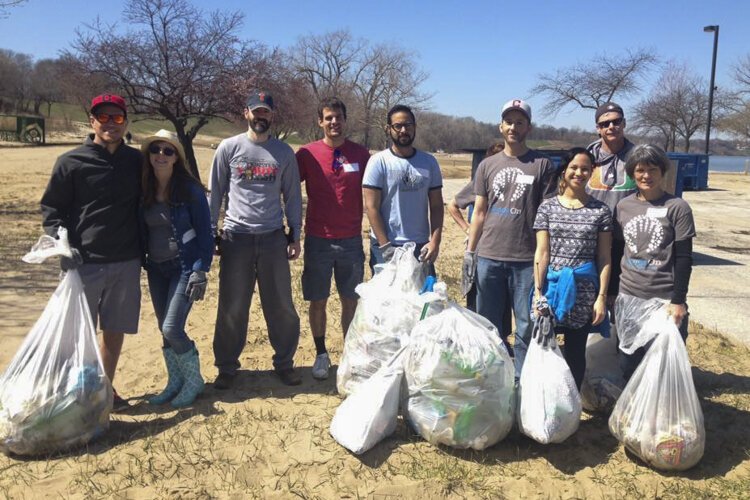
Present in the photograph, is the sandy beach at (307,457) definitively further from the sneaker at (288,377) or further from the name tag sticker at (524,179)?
the name tag sticker at (524,179)

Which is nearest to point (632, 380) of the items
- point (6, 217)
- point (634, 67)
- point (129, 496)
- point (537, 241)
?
point (537, 241)

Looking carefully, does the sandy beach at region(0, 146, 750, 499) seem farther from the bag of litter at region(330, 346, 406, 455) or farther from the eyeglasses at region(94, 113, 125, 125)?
the eyeglasses at region(94, 113, 125, 125)

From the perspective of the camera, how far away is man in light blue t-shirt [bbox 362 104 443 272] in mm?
3492

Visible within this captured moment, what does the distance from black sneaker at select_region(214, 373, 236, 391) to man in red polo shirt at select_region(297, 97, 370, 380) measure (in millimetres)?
562

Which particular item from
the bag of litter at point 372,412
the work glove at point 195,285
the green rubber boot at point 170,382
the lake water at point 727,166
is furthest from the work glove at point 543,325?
the lake water at point 727,166

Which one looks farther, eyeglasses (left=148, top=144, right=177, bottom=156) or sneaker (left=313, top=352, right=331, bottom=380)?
sneaker (left=313, top=352, right=331, bottom=380)

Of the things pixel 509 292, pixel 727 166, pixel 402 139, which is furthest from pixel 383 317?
pixel 727 166

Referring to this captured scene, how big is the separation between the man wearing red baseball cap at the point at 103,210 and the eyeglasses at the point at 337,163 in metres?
1.16

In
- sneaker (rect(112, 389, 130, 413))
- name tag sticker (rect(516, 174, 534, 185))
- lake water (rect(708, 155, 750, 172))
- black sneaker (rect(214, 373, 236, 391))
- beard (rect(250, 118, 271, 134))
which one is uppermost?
lake water (rect(708, 155, 750, 172))

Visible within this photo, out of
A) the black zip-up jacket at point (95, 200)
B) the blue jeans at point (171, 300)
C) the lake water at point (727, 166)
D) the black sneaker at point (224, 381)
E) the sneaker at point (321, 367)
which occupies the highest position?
the lake water at point (727, 166)

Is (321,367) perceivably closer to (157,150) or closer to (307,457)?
(307,457)

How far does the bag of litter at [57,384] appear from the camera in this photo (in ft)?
8.94

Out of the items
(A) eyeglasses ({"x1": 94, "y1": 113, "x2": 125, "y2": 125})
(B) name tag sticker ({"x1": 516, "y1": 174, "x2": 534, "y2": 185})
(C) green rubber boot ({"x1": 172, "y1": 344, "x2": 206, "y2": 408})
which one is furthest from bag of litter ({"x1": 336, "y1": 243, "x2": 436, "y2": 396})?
(A) eyeglasses ({"x1": 94, "y1": 113, "x2": 125, "y2": 125})

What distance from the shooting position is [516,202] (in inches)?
125
